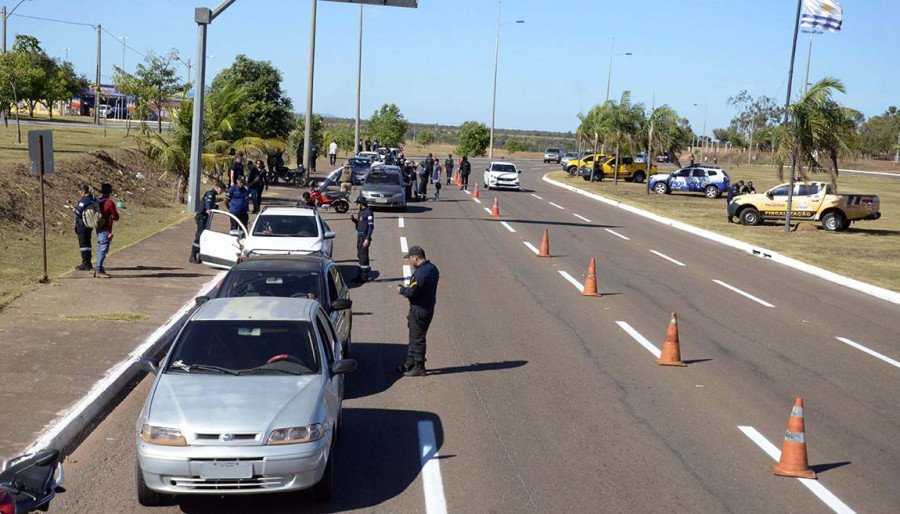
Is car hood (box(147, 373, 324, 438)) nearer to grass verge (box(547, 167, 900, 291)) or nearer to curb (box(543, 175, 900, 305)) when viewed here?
curb (box(543, 175, 900, 305))

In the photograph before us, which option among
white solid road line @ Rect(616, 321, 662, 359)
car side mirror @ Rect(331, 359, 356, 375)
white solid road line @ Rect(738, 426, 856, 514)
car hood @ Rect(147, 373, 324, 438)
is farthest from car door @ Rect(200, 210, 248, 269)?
white solid road line @ Rect(738, 426, 856, 514)

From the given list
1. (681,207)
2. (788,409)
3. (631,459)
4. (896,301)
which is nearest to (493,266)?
(896,301)

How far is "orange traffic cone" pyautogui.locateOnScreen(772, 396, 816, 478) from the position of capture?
8898 millimetres

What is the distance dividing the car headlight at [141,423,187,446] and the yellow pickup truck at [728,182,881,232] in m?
31.4

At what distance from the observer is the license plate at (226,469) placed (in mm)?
7254

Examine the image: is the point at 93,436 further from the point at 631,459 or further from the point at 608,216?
the point at 608,216

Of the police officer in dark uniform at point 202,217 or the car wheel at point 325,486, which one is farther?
the police officer in dark uniform at point 202,217

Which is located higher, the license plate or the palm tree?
the palm tree

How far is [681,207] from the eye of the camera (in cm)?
4666

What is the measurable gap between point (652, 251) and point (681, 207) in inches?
761

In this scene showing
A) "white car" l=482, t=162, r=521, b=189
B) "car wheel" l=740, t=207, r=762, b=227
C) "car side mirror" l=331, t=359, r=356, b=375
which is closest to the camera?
"car side mirror" l=331, t=359, r=356, b=375

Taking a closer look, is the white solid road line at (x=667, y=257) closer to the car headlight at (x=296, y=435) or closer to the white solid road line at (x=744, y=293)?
Result: the white solid road line at (x=744, y=293)

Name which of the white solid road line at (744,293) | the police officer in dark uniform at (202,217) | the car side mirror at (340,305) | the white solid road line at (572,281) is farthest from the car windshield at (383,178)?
the car side mirror at (340,305)

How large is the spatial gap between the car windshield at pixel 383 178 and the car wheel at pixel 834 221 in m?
15.9
